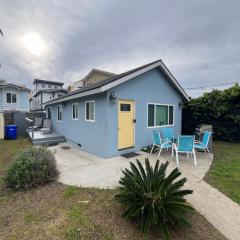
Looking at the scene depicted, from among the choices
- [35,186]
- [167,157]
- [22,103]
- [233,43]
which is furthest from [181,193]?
[22,103]

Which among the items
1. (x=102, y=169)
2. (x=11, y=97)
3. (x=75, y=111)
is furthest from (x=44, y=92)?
(x=102, y=169)

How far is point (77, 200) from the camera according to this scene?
10.9ft

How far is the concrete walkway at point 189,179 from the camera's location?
2747 millimetres

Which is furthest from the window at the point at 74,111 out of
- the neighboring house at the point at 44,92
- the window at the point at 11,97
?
the neighboring house at the point at 44,92

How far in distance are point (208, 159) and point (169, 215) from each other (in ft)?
15.9

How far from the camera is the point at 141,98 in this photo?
747cm

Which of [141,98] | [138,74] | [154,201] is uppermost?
[138,74]

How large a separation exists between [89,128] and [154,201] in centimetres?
541

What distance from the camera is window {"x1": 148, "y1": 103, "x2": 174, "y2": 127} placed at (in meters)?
8.02

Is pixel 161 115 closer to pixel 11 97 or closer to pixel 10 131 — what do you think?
pixel 10 131

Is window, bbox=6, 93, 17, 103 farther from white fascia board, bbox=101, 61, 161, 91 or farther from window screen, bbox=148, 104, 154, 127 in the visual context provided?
window screen, bbox=148, 104, 154, 127

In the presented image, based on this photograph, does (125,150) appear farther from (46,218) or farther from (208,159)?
(46,218)

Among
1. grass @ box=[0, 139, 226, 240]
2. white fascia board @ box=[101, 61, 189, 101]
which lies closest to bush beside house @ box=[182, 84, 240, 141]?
white fascia board @ box=[101, 61, 189, 101]

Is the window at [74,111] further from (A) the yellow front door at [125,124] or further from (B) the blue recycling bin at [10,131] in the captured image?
(B) the blue recycling bin at [10,131]
